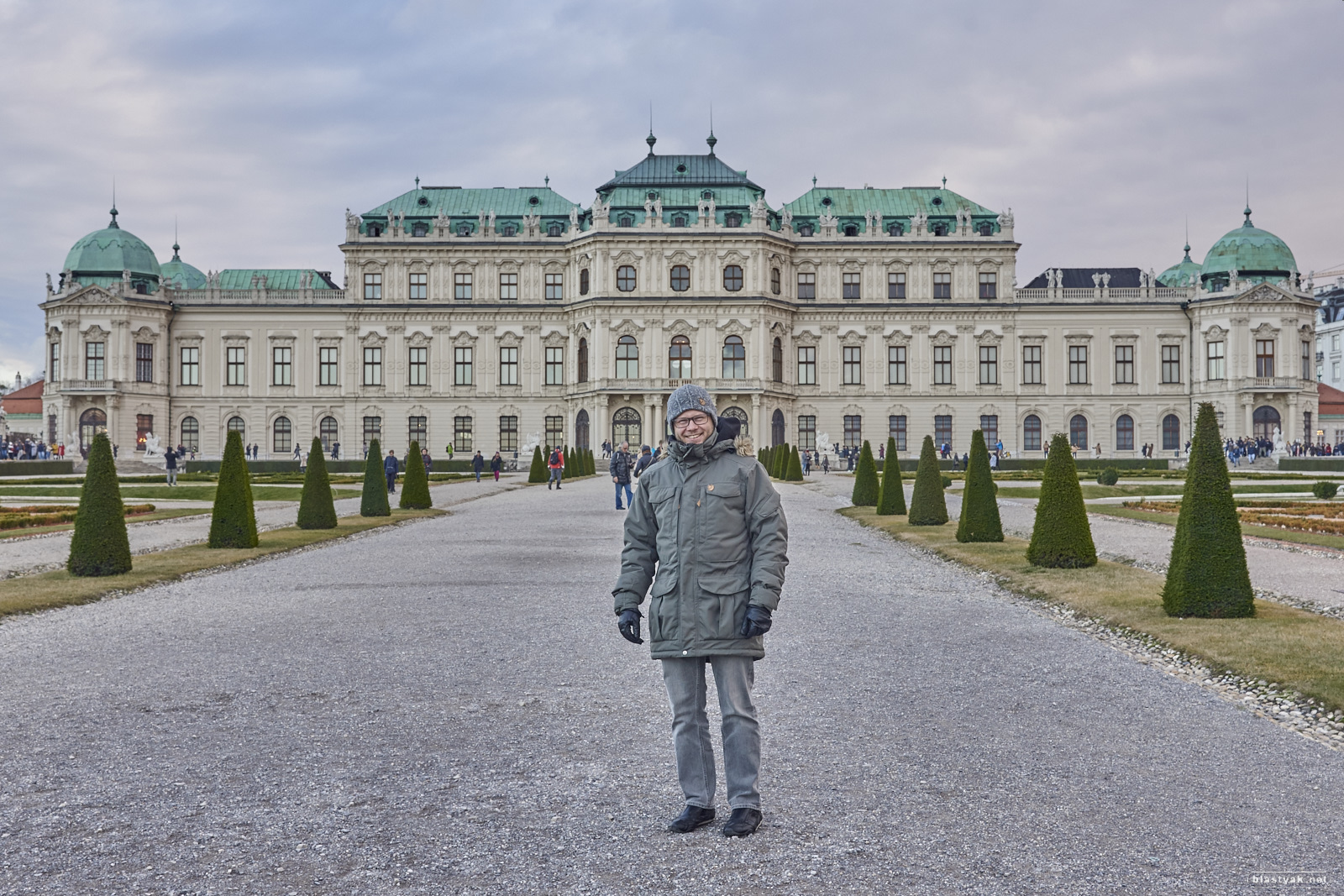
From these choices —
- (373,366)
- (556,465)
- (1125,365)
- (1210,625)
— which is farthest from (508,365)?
(1210,625)

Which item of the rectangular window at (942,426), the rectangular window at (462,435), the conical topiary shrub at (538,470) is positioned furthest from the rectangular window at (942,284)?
the conical topiary shrub at (538,470)

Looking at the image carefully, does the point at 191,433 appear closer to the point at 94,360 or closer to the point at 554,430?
the point at 94,360

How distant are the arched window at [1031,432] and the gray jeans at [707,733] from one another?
215 feet

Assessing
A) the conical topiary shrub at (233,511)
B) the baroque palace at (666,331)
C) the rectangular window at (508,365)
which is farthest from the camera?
the rectangular window at (508,365)

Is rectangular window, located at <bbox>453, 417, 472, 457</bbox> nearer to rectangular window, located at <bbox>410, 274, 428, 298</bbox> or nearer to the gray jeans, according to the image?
rectangular window, located at <bbox>410, 274, 428, 298</bbox>

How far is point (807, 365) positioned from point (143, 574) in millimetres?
56628

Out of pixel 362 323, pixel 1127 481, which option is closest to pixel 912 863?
pixel 1127 481

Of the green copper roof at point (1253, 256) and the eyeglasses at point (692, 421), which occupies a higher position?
the green copper roof at point (1253, 256)

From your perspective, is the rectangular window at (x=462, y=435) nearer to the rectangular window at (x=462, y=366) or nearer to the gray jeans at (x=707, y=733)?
the rectangular window at (x=462, y=366)

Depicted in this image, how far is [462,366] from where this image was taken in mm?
68438

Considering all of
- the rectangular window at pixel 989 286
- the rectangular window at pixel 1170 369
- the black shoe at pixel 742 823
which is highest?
the rectangular window at pixel 989 286

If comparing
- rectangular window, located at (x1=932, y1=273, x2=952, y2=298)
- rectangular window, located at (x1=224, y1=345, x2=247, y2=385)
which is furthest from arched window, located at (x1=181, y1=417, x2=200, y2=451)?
rectangular window, located at (x1=932, y1=273, x2=952, y2=298)

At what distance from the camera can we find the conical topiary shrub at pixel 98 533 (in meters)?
13.7

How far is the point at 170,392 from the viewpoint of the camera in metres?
67.5
